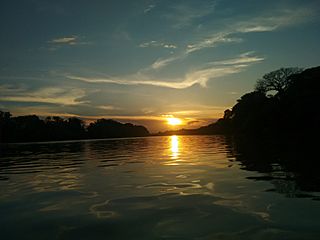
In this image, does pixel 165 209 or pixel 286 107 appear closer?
pixel 165 209

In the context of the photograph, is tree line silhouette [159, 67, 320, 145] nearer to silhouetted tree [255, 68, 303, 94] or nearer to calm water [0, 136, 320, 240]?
silhouetted tree [255, 68, 303, 94]

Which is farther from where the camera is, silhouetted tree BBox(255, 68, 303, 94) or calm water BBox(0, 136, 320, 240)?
silhouetted tree BBox(255, 68, 303, 94)

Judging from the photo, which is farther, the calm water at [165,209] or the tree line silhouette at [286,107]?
the tree line silhouette at [286,107]

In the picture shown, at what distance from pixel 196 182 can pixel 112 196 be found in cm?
445

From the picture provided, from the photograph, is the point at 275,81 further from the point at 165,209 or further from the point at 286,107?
the point at 165,209

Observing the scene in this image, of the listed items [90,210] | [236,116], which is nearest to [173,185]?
[90,210]

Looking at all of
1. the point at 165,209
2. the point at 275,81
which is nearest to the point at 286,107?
the point at 275,81

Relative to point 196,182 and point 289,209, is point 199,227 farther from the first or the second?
point 196,182

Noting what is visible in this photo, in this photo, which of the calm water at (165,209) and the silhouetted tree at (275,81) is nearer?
the calm water at (165,209)

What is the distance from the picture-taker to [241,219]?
8281 mm

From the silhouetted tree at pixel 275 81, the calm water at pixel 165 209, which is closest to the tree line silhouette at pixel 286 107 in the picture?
the silhouetted tree at pixel 275 81

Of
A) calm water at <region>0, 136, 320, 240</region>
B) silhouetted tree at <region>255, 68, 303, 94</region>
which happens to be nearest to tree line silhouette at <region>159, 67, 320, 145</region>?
silhouetted tree at <region>255, 68, 303, 94</region>

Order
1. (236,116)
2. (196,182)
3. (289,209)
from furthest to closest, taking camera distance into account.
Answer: (236,116) → (196,182) → (289,209)

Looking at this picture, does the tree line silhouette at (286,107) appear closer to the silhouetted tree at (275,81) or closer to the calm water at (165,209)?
the silhouetted tree at (275,81)
